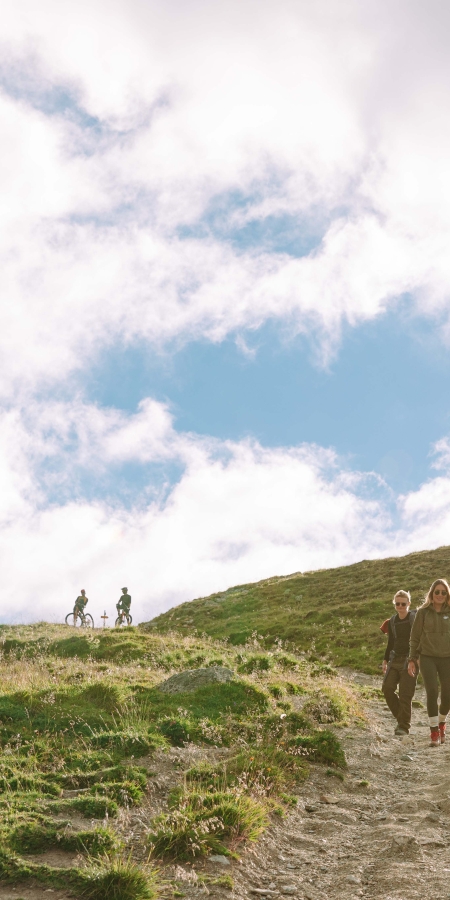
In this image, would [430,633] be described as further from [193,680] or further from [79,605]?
[79,605]

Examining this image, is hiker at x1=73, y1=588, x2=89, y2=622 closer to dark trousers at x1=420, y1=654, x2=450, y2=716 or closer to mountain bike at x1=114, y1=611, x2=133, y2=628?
mountain bike at x1=114, y1=611, x2=133, y2=628

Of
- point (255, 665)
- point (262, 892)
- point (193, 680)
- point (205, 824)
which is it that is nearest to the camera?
point (262, 892)

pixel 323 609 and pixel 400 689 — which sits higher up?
pixel 323 609

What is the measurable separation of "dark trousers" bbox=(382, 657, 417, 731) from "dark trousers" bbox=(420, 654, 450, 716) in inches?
33.2

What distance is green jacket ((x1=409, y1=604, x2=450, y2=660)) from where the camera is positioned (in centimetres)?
1301

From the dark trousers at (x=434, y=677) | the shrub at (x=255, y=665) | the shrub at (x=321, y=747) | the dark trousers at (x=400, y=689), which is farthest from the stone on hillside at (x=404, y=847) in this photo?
the shrub at (x=255, y=665)

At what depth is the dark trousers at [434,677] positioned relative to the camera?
13.0 meters

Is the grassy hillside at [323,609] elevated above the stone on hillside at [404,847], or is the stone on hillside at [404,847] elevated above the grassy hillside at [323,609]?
the grassy hillside at [323,609]

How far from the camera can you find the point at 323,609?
40438 mm

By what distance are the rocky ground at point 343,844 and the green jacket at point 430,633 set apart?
2041 mm

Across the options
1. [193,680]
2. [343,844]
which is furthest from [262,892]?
[193,680]

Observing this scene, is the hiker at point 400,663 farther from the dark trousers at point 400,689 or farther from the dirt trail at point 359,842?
the dirt trail at point 359,842

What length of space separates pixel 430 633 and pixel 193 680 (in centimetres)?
561

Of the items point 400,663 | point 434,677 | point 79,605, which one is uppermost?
point 79,605
